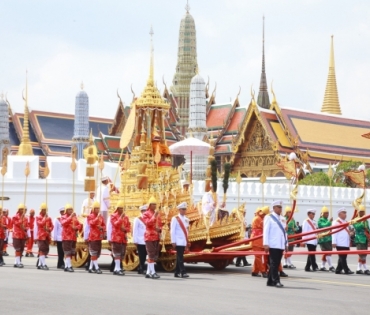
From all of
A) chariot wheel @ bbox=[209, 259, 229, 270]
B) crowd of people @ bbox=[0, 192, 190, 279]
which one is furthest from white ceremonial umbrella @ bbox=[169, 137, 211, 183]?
chariot wheel @ bbox=[209, 259, 229, 270]

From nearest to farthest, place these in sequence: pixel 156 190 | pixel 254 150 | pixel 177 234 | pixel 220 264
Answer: pixel 177 234
pixel 220 264
pixel 156 190
pixel 254 150

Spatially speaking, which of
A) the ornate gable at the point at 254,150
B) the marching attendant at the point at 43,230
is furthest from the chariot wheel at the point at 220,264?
the ornate gable at the point at 254,150

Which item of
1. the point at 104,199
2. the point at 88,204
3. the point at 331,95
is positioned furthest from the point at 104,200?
the point at 331,95

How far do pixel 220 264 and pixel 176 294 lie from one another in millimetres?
5439

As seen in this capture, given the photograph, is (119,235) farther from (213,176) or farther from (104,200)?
(104,200)

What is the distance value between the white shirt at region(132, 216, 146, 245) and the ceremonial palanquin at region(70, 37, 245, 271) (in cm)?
44

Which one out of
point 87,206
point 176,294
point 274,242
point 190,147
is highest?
point 190,147

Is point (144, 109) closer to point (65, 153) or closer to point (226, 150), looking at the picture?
point (226, 150)

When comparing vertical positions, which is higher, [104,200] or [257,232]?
[104,200]

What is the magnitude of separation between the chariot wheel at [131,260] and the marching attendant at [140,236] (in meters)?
0.51

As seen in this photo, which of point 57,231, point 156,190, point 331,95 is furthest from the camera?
point 331,95

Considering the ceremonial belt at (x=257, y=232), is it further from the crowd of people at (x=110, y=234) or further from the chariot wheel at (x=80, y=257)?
the chariot wheel at (x=80, y=257)

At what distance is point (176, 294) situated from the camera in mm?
11930

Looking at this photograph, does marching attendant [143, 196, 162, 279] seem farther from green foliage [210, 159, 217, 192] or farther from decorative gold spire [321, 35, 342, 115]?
decorative gold spire [321, 35, 342, 115]
